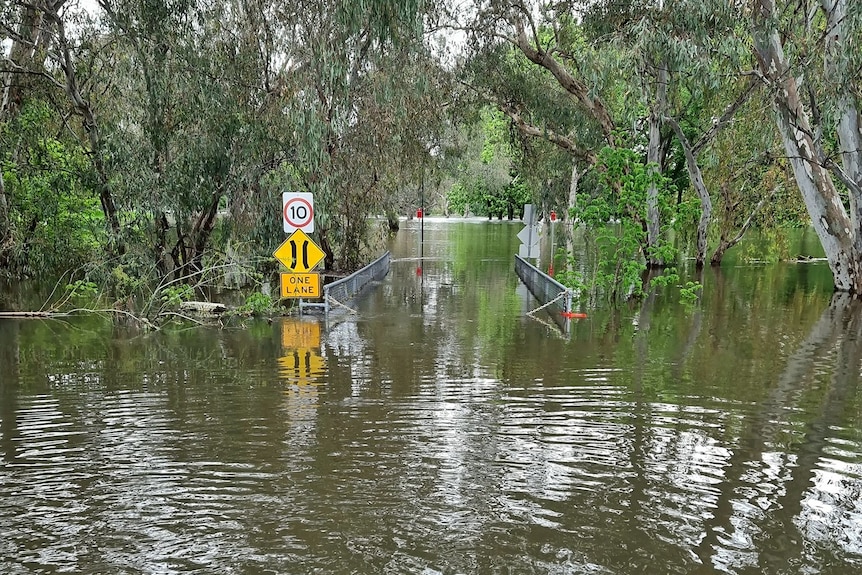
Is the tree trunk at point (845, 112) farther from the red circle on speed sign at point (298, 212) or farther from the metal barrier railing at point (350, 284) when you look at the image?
the metal barrier railing at point (350, 284)

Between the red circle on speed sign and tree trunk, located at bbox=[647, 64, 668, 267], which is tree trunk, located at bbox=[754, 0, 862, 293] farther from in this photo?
the red circle on speed sign

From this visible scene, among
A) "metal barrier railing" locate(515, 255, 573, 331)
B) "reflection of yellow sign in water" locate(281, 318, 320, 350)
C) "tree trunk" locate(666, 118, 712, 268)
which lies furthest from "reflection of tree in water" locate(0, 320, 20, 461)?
"tree trunk" locate(666, 118, 712, 268)

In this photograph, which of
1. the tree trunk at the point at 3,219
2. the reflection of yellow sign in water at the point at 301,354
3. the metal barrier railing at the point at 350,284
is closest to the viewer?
the reflection of yellow sign in water at the point at 301,354

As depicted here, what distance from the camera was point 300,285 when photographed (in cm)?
1398

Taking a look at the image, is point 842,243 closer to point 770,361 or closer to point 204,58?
point 770,361

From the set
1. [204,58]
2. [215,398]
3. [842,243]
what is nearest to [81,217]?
[204,58]

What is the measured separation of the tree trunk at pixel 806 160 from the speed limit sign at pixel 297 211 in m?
11.1

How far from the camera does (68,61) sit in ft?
50.9

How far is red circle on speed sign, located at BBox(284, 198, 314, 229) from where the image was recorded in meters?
13.7

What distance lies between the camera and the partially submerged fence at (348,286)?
1583 centimetres

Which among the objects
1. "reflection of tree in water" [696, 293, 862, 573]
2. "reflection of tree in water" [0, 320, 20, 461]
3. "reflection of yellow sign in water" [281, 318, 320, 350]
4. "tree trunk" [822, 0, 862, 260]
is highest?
"tree trunk" [822, 0, 862, 260]

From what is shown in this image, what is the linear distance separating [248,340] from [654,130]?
17335 millimetres

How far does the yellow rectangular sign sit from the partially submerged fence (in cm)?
112

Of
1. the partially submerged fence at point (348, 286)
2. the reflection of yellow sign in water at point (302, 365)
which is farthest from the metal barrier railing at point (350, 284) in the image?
the reflection of yellow sign in water at point (302, 365)
